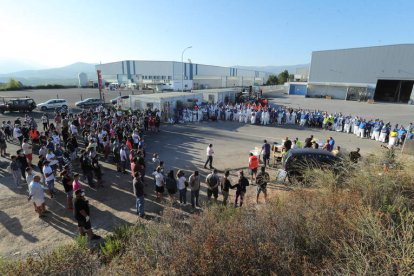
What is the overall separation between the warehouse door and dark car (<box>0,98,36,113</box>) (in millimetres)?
53514

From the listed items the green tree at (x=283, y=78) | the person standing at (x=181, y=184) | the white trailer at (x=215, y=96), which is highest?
the green tree at (x=283, y=78)

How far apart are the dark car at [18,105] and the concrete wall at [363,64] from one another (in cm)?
4838

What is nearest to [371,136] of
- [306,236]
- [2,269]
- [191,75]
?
[306,236]

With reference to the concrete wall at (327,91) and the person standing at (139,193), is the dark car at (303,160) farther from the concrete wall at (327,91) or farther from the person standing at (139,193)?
the concrete wall at (327,91)

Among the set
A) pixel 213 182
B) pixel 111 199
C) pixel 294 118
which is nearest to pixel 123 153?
pixel 111 199

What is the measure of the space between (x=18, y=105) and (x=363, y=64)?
52370 mm

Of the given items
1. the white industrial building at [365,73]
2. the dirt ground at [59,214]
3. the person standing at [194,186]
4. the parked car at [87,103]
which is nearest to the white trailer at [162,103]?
the parked car at [87,103]

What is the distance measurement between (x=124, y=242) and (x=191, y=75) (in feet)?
272

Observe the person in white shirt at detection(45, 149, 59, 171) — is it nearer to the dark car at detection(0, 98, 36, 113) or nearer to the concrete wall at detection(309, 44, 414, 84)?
the dark car at detection(0, 98, 36, 113)

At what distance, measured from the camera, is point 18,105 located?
2448cm

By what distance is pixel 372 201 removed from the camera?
5699 millimetres

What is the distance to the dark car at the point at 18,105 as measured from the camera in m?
24.1

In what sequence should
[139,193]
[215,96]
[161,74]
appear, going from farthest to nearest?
1. [161,74]
2. [215,96]
3. [139,193]

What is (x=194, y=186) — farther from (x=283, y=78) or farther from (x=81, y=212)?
(x=283, y=78)
